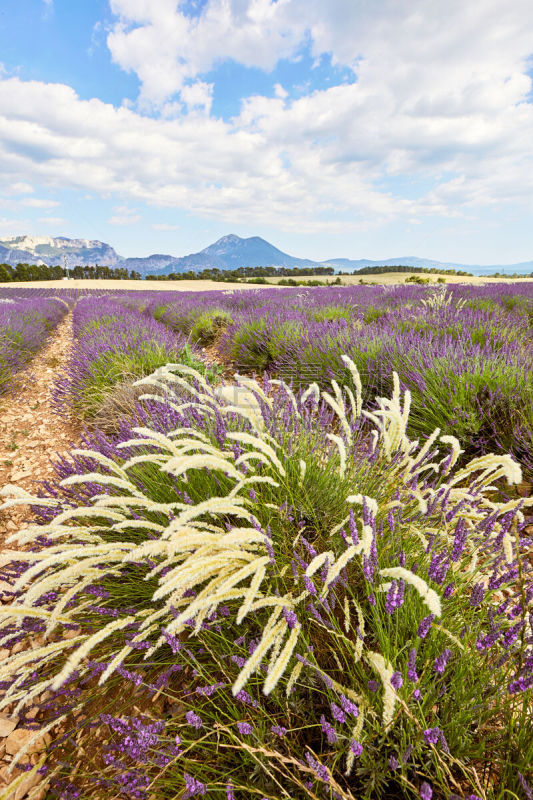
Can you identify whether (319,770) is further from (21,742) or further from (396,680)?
(21,742)

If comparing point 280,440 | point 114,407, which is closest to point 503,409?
point 280,440

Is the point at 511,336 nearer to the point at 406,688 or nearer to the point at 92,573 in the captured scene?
the point at 406,688

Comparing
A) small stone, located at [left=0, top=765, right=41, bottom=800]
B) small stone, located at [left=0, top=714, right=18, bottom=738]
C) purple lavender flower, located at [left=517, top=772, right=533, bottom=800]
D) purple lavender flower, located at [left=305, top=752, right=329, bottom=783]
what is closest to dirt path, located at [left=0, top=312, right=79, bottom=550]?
small stone, located at [left=0, top=714, right=18, bottom=738]

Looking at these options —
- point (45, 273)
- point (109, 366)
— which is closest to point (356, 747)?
point (109, 366)

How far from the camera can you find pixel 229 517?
1.57 m

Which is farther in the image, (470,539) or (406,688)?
(470,539)

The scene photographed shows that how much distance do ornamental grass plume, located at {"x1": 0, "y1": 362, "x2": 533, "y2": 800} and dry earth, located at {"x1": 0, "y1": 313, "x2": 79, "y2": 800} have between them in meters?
0.20

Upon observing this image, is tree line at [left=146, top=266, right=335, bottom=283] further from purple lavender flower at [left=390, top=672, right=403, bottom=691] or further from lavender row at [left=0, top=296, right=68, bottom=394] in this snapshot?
purple lavender flower at [left=390, top=672, right=403, bottom=691]

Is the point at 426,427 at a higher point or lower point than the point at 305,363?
lower

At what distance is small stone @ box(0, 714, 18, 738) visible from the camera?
1438 mm

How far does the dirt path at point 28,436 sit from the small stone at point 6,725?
114 cm

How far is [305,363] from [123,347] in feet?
8.47

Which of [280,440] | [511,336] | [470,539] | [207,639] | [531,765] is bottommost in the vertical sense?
[207,639]

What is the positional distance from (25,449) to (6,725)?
9.78 ft
